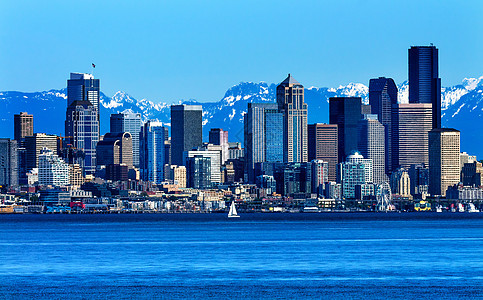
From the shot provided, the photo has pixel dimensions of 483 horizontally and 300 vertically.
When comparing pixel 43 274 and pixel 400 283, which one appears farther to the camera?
pixel 43 274

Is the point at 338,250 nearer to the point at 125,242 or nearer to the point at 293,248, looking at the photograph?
the point at 293,248

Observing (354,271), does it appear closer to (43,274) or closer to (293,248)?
(43,274)

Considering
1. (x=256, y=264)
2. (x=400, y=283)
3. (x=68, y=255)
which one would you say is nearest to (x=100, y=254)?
(x=68, y=255)

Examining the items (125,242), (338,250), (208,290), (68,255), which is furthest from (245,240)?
(208,290)

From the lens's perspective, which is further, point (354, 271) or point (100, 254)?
point (100, 254)

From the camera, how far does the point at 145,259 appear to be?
10500 cm

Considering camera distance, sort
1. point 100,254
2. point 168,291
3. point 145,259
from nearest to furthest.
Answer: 1. point 168,291
2. point 145,259
3. point 100,254

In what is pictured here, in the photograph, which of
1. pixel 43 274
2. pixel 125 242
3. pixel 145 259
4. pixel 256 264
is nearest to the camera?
pixel 43 274

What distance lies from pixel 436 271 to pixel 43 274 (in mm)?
29255

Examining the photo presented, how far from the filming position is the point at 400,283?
8244 cm

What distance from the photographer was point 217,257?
107 metres

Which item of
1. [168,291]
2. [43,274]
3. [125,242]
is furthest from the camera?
[125,242]

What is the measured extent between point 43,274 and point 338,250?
37305 mm

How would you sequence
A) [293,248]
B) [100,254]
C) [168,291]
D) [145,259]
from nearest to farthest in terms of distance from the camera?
[168,291] → [145,259] → [100,254] → [293,248]
